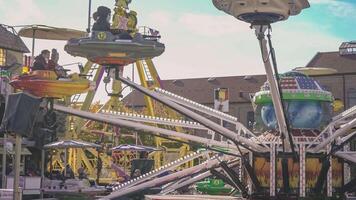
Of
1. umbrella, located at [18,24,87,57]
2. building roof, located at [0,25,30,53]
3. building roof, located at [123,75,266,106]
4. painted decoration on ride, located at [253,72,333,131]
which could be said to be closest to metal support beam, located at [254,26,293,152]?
painted decoration on ride, located at [253,72,333,131]

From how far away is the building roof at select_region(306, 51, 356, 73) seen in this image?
67.0 m

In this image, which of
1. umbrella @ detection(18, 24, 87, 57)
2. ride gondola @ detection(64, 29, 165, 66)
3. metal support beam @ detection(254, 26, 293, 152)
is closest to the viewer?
metal support beam @ detection(254, 26, 293, 152)

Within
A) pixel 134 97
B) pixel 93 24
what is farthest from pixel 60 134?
pixel 134 97

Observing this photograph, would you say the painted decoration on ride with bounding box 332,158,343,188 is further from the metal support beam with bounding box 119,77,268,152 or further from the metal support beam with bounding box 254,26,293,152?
the metal support beam with bounding box 119,77,268,152

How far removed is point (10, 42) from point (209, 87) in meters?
38.6

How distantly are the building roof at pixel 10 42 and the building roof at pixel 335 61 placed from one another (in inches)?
1300

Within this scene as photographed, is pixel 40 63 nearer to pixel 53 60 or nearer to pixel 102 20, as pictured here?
pixel 53 60

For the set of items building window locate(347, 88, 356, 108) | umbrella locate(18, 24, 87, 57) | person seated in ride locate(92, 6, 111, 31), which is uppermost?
building window locate(347, 88, 356, 108)

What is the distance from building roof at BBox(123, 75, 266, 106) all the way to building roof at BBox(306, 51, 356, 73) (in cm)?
713

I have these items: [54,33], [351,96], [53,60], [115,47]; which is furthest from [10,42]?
[351,96]

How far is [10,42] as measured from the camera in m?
44.0

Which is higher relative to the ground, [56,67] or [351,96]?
[351,96]

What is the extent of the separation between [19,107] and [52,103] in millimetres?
1859

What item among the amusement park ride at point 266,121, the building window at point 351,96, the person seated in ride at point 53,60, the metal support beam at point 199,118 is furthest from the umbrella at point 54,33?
the building window at point 351,96
